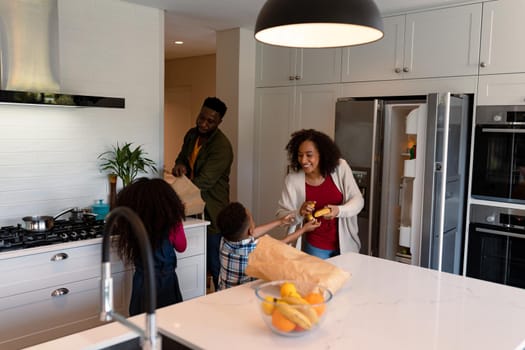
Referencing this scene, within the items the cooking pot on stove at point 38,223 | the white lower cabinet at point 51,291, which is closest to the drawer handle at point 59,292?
the white lower cabinet at point 51,291

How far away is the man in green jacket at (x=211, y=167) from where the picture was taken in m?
3.35

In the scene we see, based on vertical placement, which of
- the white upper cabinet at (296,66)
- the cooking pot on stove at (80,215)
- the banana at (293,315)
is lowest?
the cooking pot on stove at (80,215)

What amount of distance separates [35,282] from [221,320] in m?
1.43

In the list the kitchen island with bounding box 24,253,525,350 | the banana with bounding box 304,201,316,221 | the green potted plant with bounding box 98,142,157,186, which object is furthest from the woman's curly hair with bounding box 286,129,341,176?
the green potted plant with bounding box 98,142,157,186

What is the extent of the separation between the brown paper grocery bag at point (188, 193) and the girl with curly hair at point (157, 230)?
771 mm

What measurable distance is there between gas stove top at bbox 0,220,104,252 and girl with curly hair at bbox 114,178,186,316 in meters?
0.26

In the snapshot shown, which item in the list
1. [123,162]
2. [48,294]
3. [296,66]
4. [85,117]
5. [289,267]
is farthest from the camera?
[296,66]

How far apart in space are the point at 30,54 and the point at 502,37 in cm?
271

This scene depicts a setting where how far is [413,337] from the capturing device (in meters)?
1.28

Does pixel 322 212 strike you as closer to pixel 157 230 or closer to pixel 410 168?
pixel 410 168

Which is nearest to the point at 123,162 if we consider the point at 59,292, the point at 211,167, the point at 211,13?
the point at 211,167

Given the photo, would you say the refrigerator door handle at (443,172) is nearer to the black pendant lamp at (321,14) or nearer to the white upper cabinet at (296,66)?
the white upper cabinet at (296,66)

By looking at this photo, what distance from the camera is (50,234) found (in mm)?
2502

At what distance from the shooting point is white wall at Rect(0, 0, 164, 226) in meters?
2.73
